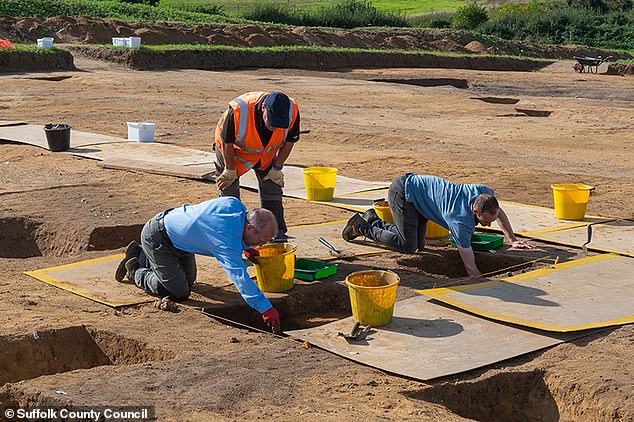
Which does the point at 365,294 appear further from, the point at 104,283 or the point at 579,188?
the point at 579,188

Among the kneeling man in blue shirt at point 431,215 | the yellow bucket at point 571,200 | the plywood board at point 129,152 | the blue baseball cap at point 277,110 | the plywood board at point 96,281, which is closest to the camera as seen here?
the plywood board at point 96,281

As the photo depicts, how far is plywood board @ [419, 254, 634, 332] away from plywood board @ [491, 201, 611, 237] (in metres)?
1.33

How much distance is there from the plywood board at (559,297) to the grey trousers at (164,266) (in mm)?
1915

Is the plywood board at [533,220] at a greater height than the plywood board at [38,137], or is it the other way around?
the plywood board at [533,220]

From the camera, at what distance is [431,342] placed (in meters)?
6.25

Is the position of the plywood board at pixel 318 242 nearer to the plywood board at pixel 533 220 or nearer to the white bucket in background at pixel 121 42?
the plywood board at pixel 533 220

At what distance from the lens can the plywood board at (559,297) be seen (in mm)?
6656

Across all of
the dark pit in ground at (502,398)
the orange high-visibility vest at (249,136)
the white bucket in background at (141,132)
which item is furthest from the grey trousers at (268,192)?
the white bucket in background at (141,132)

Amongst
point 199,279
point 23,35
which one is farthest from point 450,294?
point 23,35

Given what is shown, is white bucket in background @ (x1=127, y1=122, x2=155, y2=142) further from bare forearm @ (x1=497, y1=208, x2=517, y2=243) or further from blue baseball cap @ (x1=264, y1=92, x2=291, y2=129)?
bare forearm @ (x1=497, y1=208, x2=517, y2=243)

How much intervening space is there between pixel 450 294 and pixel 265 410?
2.45 meters

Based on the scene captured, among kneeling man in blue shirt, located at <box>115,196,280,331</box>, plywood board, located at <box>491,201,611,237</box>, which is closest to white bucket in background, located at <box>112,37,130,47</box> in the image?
plywood board, located at <box>491,201,611,237</box>

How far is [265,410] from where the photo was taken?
17.0ft

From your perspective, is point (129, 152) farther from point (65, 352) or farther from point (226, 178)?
point (65, 352)
